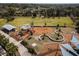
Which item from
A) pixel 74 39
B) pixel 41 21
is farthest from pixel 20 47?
pixel 74 39

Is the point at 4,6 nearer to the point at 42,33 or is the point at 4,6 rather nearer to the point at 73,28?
the point at 42,33

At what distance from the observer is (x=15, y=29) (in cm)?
168

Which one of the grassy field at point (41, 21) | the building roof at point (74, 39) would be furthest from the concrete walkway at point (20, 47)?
the building roof at point (74, 39)

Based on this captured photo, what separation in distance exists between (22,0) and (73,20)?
1.50 ft

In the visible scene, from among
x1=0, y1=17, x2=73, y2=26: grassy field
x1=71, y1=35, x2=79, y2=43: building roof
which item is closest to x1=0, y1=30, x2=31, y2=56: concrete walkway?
x1=0, y1=17, x2=73, y2=26: grassy field

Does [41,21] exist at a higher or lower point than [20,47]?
higher

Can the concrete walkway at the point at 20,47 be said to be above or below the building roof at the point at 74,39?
below

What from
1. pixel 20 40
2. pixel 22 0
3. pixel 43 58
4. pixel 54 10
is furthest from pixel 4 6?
pixel 43 58

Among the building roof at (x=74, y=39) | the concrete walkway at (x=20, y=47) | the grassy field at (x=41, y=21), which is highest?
the grassy field at (x=41, y=21)

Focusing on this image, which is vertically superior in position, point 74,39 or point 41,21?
point 41,21

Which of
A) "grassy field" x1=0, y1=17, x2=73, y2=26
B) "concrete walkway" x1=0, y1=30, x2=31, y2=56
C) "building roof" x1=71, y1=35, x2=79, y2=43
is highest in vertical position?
"grassy field" x1=0, y1=17, x2=73, y2=26

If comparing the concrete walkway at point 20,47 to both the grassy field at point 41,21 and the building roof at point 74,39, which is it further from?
the building roof at point 74,39

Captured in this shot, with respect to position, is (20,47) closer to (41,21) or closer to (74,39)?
(41,21)

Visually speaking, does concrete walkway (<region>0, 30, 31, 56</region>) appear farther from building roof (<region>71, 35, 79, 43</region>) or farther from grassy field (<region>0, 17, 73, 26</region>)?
building roof (<region>71, 35, 79, 43</region>)
